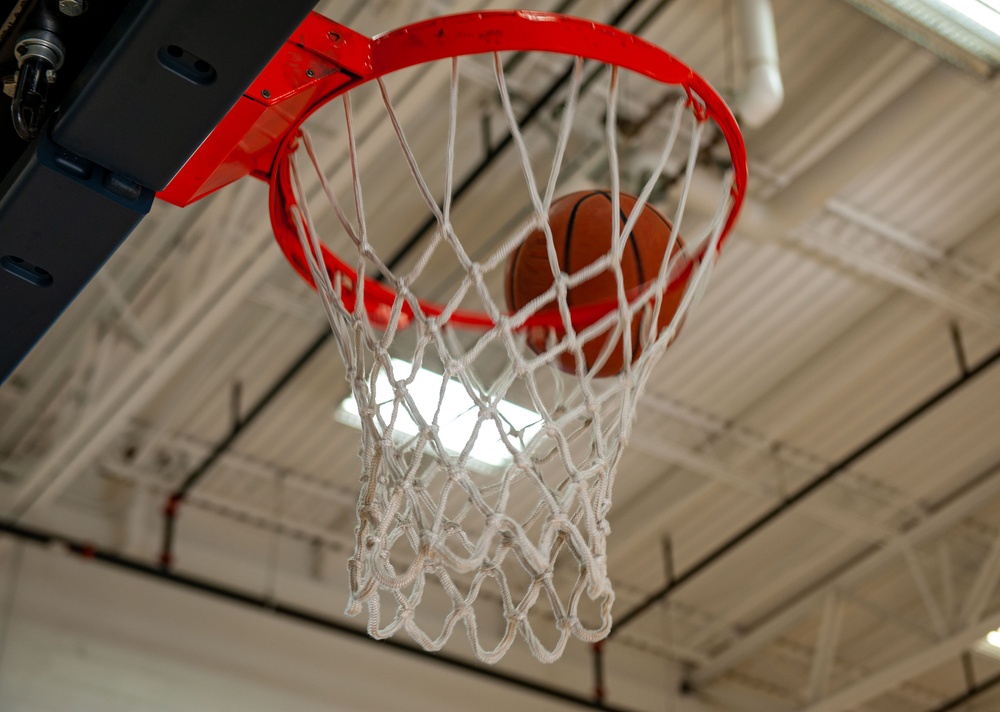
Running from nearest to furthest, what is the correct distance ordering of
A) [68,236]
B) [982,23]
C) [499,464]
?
[68,236] < [982,23] < [499,464]

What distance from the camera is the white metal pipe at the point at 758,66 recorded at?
5.45 metres

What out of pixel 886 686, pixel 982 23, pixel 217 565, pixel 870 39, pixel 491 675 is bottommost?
pixel 217 565

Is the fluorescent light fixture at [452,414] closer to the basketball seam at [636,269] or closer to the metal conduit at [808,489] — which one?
the metal conduit at [808,489]

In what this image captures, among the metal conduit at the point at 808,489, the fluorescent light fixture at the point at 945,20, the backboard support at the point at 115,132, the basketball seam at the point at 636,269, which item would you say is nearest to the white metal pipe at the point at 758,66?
the fluorescent light fixture at the point at 945,20

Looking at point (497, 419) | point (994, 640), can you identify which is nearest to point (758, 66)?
point (497, 419)

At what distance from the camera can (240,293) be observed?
19.8ft

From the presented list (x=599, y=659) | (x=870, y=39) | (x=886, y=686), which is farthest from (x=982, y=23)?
(x=599, y=659)

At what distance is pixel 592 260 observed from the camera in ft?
10.9

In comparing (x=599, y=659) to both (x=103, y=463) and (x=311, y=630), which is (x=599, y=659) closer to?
(x=311, y=630)

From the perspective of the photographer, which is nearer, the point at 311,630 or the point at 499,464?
the point at 499,464

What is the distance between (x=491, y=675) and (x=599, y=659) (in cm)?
134

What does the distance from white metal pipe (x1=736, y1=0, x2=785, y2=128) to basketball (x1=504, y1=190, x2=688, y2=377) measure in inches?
85.0

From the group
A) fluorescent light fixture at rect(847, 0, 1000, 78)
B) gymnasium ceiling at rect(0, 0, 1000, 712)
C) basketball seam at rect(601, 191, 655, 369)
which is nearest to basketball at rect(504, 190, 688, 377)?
basketball seam at rect(601, 191, 655, 369)

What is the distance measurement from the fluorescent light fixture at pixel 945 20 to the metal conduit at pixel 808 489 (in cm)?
265
